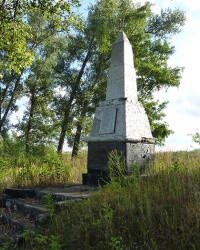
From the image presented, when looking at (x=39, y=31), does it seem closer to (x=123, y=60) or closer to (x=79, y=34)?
(x=79, y=34)

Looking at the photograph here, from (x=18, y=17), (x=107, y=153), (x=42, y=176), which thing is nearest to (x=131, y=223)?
(x=107, y=153)

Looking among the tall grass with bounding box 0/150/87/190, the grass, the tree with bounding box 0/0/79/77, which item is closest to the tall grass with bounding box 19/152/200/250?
the grass

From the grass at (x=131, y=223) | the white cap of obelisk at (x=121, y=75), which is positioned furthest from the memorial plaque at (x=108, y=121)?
the grass at (x=131, y=223)

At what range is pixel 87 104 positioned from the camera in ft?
59.9

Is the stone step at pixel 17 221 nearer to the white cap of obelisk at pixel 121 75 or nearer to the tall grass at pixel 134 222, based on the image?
the tall grass at pixel 134 222

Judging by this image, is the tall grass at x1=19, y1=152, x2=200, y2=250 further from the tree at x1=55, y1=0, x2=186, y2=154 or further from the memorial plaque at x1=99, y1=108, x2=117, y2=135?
the tree at x1=55, y1=0, x2=186, y2=154

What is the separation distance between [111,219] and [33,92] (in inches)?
724

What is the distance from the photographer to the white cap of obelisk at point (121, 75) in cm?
729

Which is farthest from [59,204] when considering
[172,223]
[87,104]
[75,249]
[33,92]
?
[33,92]

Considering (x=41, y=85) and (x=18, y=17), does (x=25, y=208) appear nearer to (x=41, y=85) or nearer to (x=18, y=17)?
(x=18, y=17)

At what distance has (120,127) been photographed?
268 inches

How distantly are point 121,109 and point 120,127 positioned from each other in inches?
19.7

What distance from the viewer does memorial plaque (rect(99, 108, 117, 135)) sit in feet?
22.8

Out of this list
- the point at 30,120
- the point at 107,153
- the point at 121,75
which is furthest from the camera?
the point at 30,120
